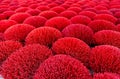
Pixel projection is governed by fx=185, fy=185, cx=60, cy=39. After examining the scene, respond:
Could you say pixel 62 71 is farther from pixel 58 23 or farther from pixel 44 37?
pixel 58 23

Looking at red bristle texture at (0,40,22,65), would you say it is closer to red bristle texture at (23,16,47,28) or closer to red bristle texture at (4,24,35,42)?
red bristle texture at (4,24,35,42)

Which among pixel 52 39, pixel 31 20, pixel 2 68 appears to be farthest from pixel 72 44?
pixel 31 20

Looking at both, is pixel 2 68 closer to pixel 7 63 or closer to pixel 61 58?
pixel 7 63

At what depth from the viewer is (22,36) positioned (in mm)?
726

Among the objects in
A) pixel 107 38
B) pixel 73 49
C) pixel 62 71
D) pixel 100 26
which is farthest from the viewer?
pixel 100 26

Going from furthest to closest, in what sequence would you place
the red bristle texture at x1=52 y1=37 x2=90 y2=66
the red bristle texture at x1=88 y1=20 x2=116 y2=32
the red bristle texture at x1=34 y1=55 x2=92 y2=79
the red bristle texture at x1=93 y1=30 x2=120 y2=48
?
the red bristle texture at x1=88 y1=20 x2=116 y2=32 → the red bristle texture at x1=93 y1=30 x2=120 y2=48 → the red bristle texture at x1=52 y1=37 x2=90 y2=66 → the red bristle texture at x1=34 y1=55 x2=92 y2=79

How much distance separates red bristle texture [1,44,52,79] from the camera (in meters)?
0.49

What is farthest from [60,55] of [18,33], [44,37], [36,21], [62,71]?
[36,21]

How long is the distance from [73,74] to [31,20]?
0.53 meters

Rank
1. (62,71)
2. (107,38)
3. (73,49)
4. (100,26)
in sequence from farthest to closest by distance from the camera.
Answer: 1. (100,26)
2. (107,38)
3. (73,49)
4. (62,71)

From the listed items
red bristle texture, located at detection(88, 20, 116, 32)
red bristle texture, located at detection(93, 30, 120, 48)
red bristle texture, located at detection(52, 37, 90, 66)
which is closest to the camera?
red bristle texture, located at detection(52, 37, 90, 66)

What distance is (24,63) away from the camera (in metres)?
0.51

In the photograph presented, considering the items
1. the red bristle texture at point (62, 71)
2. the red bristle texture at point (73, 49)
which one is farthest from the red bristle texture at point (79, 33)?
the red bristle texture at point (62, 71)

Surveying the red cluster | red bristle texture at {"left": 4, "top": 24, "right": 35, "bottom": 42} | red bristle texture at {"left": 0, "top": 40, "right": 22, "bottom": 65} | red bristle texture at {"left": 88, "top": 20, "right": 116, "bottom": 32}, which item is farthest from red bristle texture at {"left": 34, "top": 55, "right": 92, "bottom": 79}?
red bristle texture at {"left": 88, "top": 20, "right": 116, "bottom": 32}
